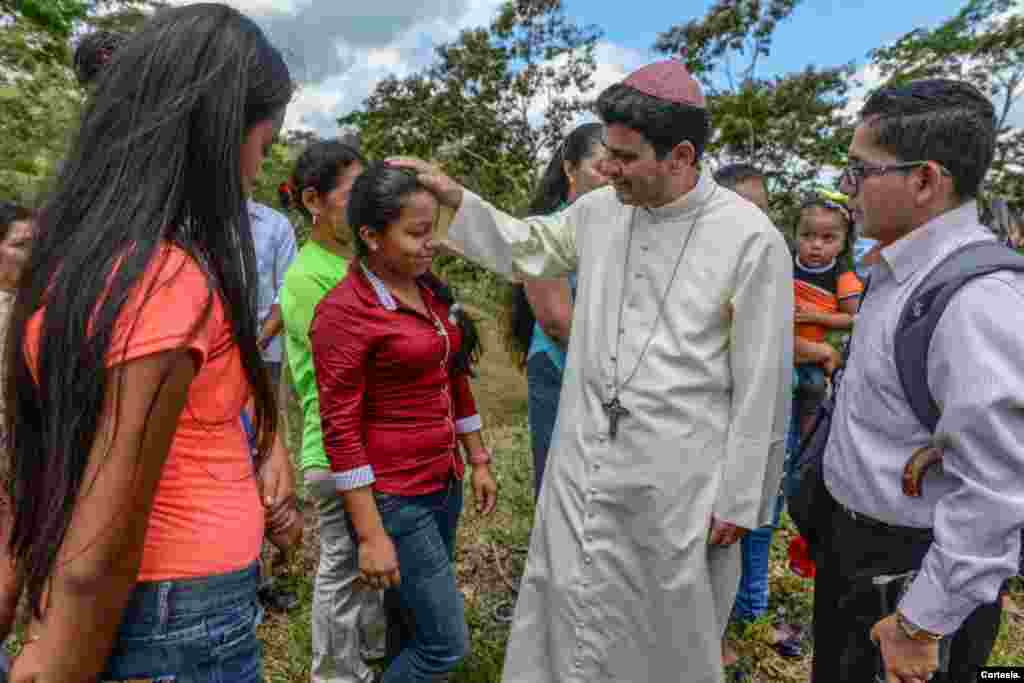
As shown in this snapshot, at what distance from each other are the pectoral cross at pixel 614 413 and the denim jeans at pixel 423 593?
0.58 metres

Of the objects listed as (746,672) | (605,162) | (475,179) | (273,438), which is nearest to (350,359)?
(273,438)

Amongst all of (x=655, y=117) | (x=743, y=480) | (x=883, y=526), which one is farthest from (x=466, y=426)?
(x=883, y=526)

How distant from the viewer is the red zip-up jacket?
6.60 ft

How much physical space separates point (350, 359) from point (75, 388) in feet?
3.40

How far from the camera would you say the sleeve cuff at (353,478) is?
2.01 meters

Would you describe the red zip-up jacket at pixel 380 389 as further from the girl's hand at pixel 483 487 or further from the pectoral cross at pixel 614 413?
the pectoral cross at pixel 614 413

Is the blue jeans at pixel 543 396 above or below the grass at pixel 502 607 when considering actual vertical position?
above

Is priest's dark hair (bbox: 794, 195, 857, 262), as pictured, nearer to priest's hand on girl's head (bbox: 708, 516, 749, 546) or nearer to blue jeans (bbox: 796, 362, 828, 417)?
blue jeans (bbox: 796, 362, 828, 417)

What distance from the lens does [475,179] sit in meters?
12.6

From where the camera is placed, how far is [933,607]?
1.40 metres

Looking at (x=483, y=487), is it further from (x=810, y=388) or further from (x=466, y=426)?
(x=810, y=388)

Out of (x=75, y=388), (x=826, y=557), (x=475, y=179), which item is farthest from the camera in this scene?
(x=475, y=179)

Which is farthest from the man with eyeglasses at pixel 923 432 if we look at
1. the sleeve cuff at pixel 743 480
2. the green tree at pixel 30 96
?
the green tree at pixel 30 96

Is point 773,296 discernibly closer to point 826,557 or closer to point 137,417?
point 826,557
